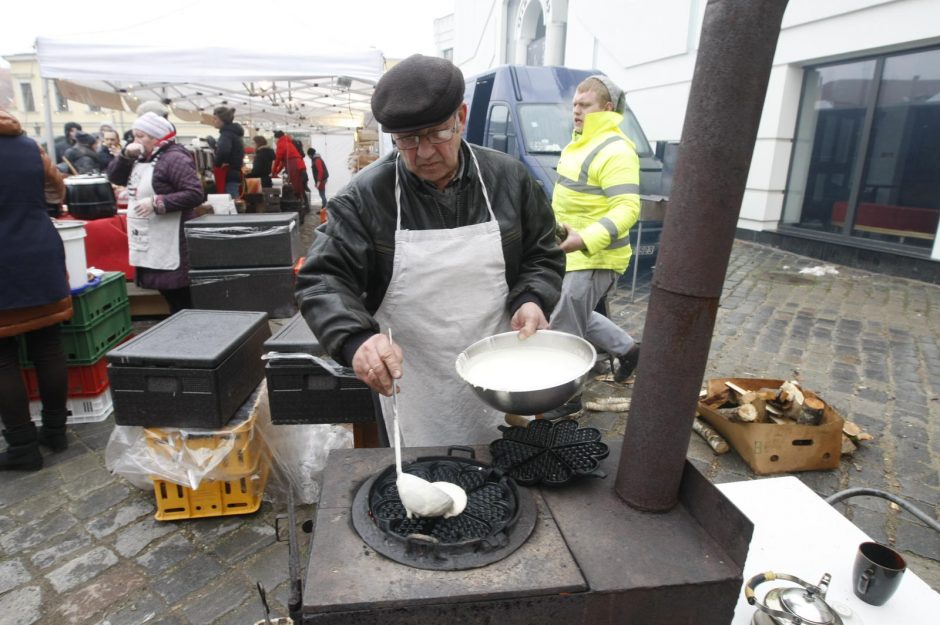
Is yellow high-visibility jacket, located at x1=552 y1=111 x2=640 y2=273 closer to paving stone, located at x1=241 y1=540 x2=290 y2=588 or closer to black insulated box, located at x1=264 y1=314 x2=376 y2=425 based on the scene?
black insulated box, located at x1=264 y1=314 x2=376 y2=425

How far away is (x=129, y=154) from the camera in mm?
4695

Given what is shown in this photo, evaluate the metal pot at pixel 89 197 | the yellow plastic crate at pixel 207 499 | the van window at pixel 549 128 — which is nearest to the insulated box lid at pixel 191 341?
the yellow plastic crate at pixel 207 499

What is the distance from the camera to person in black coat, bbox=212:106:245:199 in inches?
344

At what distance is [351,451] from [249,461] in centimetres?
117

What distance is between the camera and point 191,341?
9.05ft

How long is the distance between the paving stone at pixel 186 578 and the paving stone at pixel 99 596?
8 centimetres

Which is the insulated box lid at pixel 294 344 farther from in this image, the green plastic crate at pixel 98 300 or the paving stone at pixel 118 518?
the green plastic crate at pixel 98 300

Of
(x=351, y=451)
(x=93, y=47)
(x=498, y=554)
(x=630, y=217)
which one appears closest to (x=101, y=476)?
(x=351, y=451)

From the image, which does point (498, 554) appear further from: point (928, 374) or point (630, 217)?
point (928, 374)

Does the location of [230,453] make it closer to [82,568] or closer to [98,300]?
[82,568]

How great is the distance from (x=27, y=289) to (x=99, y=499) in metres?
1.13

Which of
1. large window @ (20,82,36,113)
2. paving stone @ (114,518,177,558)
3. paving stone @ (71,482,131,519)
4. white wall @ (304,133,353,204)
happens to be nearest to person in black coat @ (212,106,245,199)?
paving stone @ (71,482,131,519)

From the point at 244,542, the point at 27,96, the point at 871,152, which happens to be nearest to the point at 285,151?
the point at 871,152

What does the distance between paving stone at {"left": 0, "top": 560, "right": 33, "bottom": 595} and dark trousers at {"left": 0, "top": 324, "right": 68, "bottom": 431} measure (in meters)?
0.89
